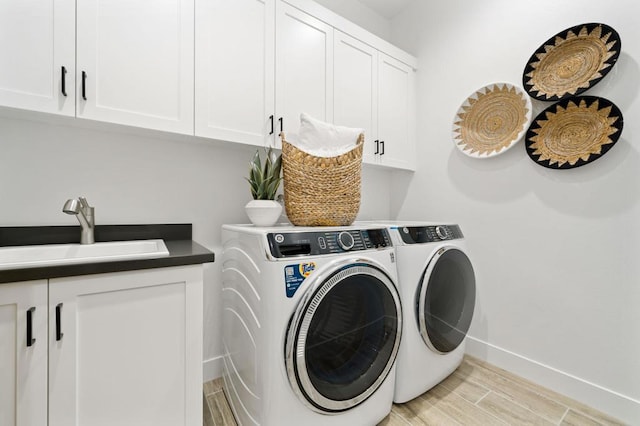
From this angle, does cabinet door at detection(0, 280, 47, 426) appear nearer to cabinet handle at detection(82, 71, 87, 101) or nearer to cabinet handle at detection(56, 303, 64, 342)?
cabinet handle at detection(56, 303, 64, 342)

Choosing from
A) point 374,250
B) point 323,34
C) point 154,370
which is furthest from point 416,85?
point 154,370

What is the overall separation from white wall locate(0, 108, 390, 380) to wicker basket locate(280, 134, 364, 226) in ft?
1.64

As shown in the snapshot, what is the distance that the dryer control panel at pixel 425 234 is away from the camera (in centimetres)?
141

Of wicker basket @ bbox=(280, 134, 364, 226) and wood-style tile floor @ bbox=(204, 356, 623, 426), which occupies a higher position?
wicker basket @ bbox=(280, 134, 364, 226)

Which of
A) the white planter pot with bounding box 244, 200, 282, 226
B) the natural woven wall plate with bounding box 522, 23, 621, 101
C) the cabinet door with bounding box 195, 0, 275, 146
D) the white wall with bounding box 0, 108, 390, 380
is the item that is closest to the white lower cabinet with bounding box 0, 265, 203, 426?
the white planter pot with bounding box 244, 200, 282, 226

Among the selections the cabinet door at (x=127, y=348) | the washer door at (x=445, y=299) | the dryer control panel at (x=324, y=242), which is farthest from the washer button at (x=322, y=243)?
the washer door at (x=445, y=299)

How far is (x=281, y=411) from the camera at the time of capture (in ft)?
3.28

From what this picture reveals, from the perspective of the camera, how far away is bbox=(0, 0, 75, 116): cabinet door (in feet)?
3.18

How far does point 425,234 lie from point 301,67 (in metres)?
1.23

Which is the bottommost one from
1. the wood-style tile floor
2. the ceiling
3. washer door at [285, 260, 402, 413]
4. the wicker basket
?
the wood-style tile floor

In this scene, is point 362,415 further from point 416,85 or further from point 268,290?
point 416,85

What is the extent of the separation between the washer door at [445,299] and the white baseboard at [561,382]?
47 centimetres

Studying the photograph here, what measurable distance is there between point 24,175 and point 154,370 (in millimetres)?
1074

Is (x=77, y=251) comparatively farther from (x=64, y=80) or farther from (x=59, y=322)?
(x=64, y=80)
